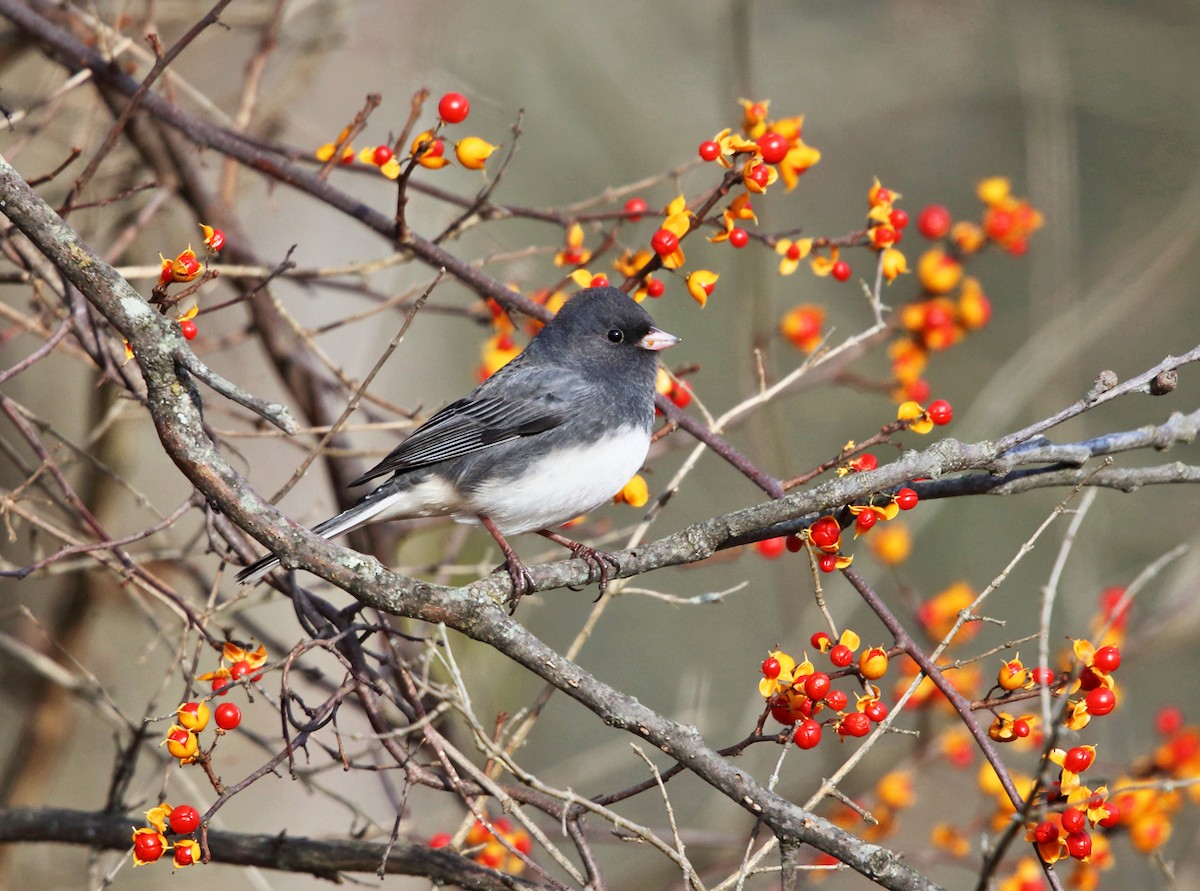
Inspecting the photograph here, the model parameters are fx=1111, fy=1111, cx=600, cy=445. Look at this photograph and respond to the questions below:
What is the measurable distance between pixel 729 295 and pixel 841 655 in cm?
591

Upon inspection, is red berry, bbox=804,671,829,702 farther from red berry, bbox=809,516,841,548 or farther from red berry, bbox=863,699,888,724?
red berry, bbox=809,516,841,548

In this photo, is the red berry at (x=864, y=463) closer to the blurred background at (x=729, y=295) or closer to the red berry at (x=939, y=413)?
the red berry at (x=939, y=413)

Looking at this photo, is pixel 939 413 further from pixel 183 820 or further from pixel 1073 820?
pixel 183 820

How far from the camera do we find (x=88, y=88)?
3.84 m

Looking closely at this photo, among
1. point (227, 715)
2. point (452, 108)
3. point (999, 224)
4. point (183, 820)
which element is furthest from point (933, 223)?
point (183, 820)

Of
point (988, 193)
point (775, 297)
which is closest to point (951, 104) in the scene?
point (775, 297)

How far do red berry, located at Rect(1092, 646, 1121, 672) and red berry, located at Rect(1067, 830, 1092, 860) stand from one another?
0.28m

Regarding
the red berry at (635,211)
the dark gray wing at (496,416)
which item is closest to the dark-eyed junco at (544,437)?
the dark gray wing at (496,416)

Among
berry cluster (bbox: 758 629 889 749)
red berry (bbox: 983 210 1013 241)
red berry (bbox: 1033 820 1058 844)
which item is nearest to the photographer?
red berry (bbox: 1033 820 1058 844)

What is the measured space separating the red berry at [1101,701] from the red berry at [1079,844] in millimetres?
202

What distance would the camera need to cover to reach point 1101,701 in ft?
6.15

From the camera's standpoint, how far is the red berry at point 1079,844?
5.86 ft

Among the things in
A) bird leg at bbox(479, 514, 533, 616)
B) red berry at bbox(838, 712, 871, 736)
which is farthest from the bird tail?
red berry at bbox(838, 712, 871, 736)

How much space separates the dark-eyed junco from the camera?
2893 millimetres
